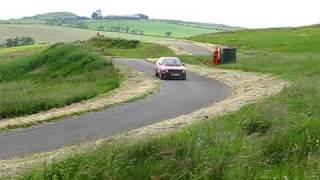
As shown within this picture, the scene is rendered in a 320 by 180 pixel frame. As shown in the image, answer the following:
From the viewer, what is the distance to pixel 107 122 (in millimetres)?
21266

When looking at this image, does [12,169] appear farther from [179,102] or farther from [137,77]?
[137,77]

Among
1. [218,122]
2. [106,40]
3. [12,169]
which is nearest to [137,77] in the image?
[218,122]

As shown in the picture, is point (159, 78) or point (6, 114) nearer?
point (6, 114)

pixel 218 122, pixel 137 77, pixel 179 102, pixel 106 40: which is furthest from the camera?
pixel 106 40

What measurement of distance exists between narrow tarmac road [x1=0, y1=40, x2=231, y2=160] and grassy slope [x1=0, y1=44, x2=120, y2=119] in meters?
2.87

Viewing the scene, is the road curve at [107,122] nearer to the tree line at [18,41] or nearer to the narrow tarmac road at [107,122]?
the narrow tarmac road at [107,122]

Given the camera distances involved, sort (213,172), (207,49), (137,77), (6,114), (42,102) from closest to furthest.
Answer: (213,172), (6,114), (42,102), (137,77), (207,49)

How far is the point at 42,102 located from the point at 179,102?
5966 millimetres

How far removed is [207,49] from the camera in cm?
7969

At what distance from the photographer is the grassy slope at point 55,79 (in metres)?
25.4

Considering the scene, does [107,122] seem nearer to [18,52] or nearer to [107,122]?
[107,122]

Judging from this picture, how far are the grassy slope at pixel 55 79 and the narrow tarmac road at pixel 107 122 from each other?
2.87m

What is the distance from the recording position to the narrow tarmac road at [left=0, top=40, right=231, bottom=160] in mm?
16891

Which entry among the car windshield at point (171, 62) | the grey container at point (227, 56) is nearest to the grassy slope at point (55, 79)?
the car windshield at point (171, 62)
